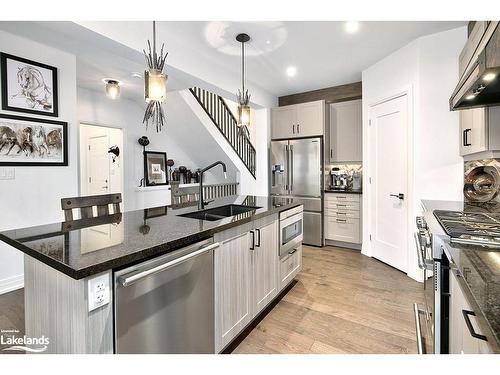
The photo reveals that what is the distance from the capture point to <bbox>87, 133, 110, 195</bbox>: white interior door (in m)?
5.35

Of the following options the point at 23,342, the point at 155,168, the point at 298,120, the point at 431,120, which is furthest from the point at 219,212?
the point at 155,168

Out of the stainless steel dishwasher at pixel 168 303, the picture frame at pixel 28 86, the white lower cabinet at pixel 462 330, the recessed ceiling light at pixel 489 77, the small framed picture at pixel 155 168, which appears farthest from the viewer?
the small framed picture at pixel 155 168

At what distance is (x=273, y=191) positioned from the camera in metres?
4.79

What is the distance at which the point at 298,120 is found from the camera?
4543 millimetres

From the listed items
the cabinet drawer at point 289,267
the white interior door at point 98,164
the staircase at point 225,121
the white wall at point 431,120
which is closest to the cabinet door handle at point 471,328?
the cabinet drawer at point 289,267

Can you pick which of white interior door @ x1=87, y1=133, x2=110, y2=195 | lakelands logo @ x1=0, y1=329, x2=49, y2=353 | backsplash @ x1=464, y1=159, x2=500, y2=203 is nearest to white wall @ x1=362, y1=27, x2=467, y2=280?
backsplash @ x1=464, y1=159, x2=500, y2=203

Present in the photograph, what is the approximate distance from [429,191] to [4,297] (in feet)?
15.2

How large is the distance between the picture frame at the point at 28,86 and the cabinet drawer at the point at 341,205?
3964 millimetres

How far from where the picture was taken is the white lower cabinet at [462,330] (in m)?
0.78

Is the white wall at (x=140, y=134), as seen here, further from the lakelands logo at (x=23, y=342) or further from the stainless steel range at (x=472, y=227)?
the stainless steel range at (x=472, y=227)

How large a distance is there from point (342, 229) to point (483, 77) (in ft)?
10.2

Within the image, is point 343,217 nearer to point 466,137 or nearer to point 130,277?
point 466,137

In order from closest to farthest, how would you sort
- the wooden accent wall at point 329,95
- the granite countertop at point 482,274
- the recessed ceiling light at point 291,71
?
the granite countertop at point 482,274 < the recessed ceiling light at point 291,71 < the wooden accent wall at point 329,95
